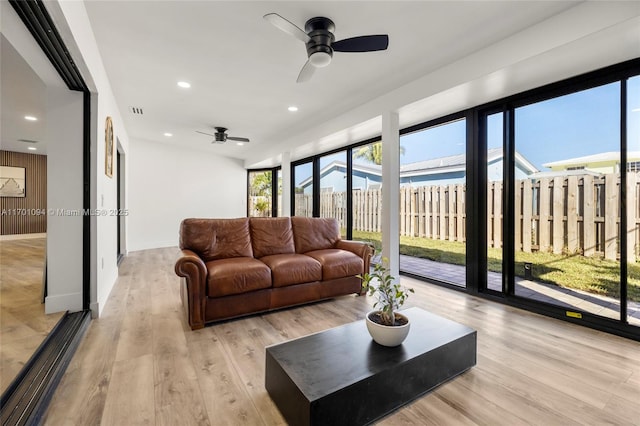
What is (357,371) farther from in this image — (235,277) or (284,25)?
(284,25)

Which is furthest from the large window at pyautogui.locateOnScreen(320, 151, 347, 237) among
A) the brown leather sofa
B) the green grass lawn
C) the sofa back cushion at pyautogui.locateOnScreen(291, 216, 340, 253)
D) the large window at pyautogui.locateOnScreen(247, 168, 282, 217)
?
the green grass lawn

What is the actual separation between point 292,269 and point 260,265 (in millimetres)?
337

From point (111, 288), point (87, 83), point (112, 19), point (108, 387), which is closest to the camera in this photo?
point (108, 387)

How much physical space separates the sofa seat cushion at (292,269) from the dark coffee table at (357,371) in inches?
44.7

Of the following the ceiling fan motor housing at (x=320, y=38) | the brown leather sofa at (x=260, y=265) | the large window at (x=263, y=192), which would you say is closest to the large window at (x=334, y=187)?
the brown leather sofa at (x=260, y=265)

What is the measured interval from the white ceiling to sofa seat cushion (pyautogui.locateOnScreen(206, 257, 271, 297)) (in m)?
2.10

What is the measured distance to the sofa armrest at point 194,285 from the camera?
2.41 metres

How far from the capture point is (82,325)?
7.71 feet

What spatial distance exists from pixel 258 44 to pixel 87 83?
5.20 ft

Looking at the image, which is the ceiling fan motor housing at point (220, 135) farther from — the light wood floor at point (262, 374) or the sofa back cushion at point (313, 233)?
the light wood floor at point (262, 374)

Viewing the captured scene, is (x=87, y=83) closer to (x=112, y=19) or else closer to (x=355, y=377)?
(x=112, y=19)

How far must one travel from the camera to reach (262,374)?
5.94 feet

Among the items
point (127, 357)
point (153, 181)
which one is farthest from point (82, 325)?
point (153, 181)

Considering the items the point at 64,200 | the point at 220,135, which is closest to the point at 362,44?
the point at 64,200
